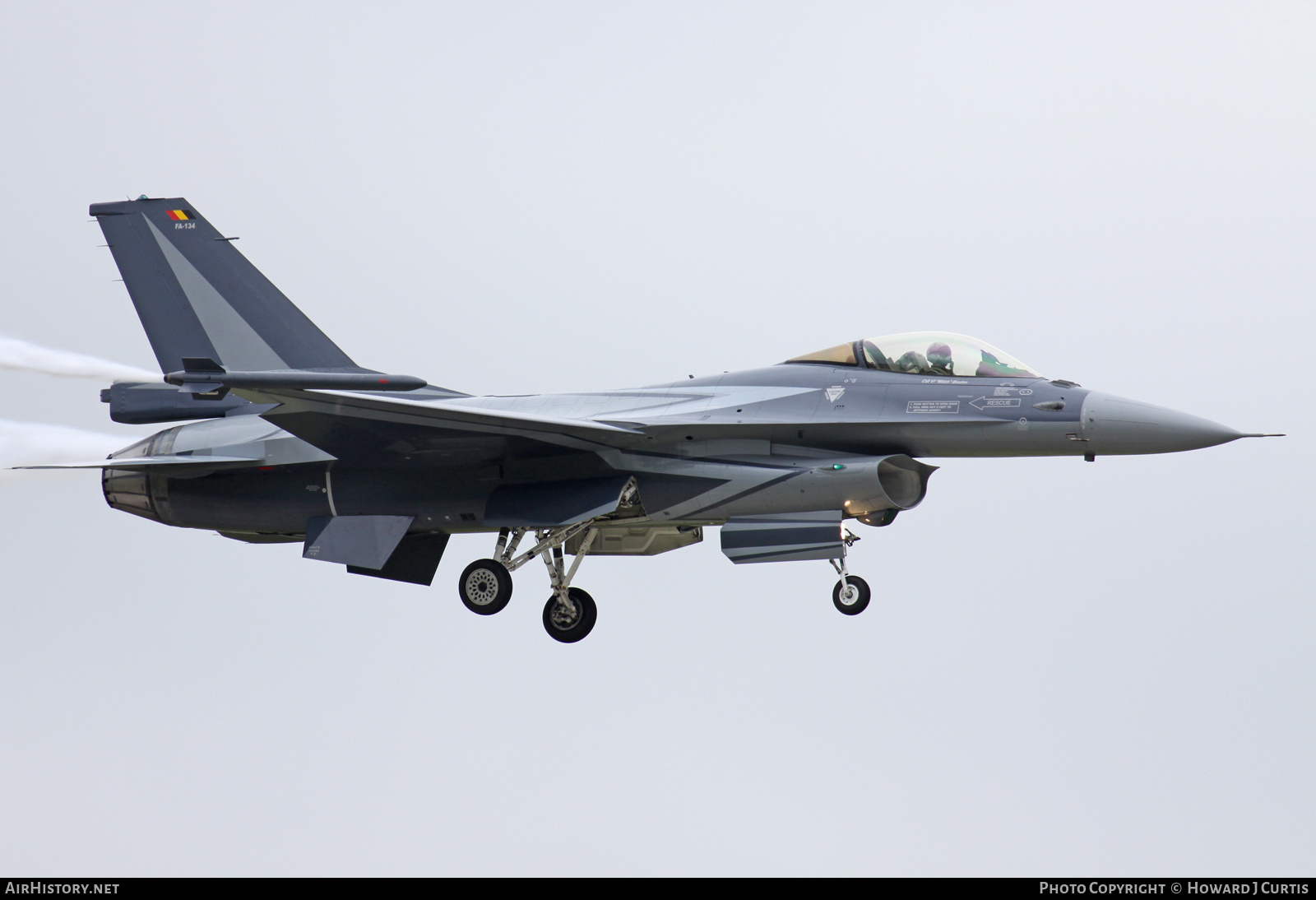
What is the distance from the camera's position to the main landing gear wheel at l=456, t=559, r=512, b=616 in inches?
658

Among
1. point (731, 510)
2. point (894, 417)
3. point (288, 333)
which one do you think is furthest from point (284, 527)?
point (894, 417)

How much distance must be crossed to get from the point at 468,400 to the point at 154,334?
3851 millimetres

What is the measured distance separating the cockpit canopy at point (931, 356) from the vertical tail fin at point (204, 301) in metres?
6.09

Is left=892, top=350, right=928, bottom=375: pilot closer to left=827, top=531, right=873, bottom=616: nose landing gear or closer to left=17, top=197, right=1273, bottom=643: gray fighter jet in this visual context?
left=17, top=197, right=1273, bottom=643: gray fighter jet

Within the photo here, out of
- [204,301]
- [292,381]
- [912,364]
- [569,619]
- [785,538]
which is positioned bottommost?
[569,619]

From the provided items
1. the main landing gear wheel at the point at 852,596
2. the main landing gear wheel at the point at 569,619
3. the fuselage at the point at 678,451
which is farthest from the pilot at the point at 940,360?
the main landing gear wheel at the point at 569,619

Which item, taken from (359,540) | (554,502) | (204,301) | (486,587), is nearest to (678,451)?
(554,502)

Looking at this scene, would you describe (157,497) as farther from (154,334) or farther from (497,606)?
(497,606)

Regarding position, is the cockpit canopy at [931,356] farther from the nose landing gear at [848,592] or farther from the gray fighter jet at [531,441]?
the nose landing gear at [848,592]

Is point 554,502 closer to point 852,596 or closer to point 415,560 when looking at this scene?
point 415,560

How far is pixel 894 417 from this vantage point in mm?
15125

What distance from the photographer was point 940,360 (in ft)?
50.5

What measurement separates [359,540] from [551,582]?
2.21m

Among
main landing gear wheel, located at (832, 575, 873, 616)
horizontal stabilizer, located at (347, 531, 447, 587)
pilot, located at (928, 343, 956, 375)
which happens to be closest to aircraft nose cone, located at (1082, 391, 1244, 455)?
pilot, located at (928, 343, 956, 375)
